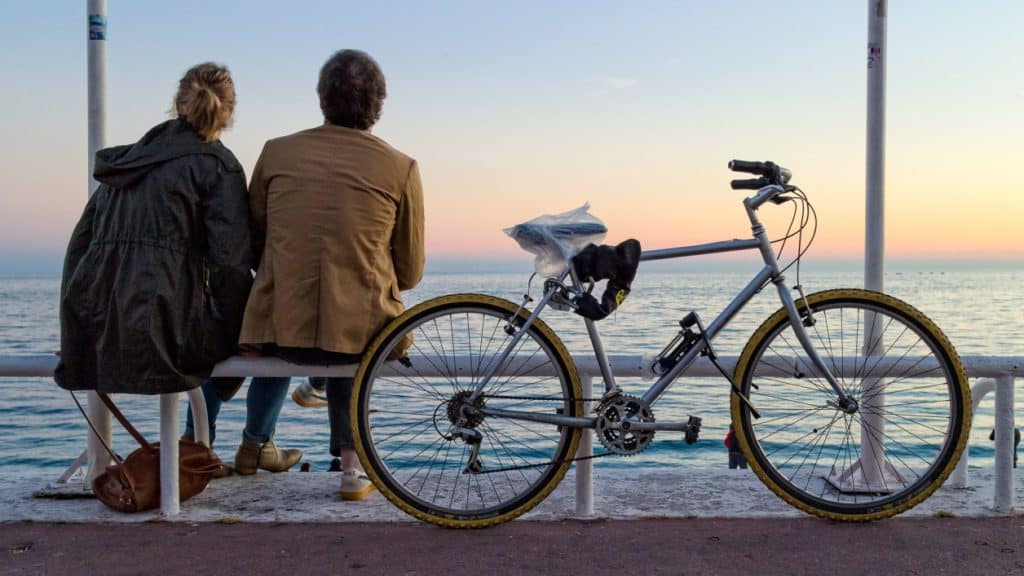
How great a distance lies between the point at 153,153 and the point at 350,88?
78 cm

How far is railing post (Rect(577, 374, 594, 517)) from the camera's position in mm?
3660

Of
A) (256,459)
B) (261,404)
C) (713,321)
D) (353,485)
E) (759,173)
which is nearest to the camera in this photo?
(713,321)

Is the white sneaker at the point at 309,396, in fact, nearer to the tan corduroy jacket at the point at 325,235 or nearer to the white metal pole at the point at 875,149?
the tan corduroy jacket at the point at 325,235

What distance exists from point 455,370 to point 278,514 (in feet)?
2.99

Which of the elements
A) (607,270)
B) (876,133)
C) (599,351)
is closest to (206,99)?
(607,270)

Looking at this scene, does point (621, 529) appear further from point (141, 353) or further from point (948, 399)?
point (141, 353)

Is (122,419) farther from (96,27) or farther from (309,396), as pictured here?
(96,27)

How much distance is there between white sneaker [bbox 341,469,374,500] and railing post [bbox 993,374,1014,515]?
8.24 feet

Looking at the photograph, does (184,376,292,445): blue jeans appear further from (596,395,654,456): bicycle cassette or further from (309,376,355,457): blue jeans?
(596,395,654,456): bicycle cassette

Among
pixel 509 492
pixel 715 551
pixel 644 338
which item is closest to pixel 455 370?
pixel 509 492

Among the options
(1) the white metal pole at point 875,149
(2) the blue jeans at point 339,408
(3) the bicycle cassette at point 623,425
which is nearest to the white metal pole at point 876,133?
(1) the white metal pole at point 875,149

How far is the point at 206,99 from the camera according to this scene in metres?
3.72

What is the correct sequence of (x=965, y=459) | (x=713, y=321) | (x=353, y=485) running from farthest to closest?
(x=965, y=459) < (x=353, y=485) < (x=713, y=321)

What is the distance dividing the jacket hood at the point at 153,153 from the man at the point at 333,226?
195 millimetres
